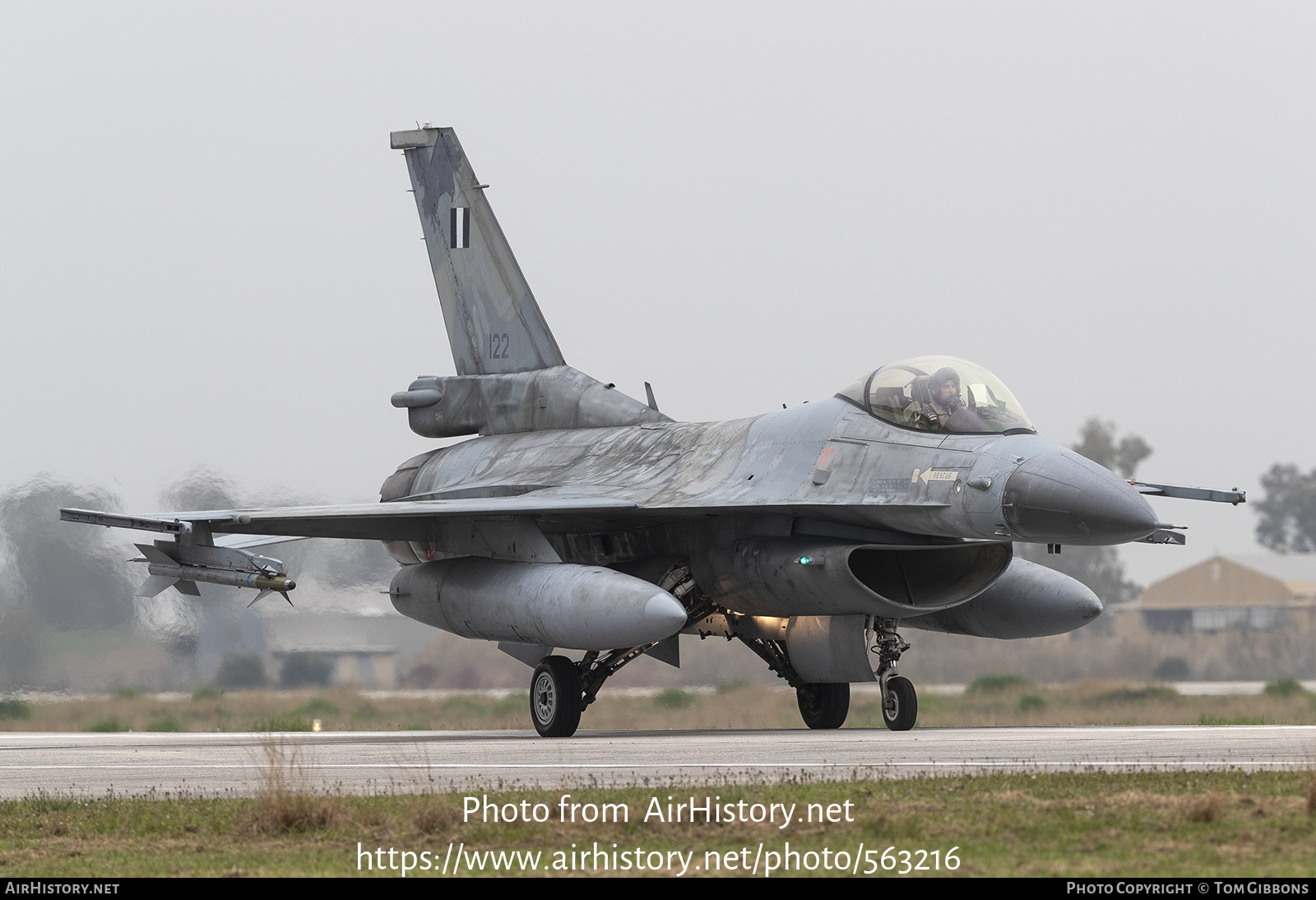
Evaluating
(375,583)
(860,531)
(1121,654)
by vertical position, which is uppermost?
(860,531)

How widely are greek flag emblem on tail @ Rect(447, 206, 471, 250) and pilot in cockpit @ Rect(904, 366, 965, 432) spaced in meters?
8.39

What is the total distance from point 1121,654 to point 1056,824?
17.5 m

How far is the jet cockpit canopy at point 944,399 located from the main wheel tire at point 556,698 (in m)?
3.98

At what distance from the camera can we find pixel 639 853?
23.8ft

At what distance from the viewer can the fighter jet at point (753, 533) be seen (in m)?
14.6

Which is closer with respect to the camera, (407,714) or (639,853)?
(639,853)

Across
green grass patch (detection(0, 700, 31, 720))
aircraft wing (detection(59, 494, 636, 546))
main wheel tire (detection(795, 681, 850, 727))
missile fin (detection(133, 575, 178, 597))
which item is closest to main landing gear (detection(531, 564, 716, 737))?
aircraft wing (detection(59, 494, 636, 546))

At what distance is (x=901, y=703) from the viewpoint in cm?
1591

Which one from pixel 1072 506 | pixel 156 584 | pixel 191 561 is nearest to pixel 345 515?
pixel 191 561

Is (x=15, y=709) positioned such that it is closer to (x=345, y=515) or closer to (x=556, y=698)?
(x=345, y=515)

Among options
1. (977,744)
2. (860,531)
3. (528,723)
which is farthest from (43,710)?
(977,744)

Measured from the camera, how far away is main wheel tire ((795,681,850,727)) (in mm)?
18141

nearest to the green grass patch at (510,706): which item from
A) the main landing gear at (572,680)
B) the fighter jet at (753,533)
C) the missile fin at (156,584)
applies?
the fighter jet at (753,533)
